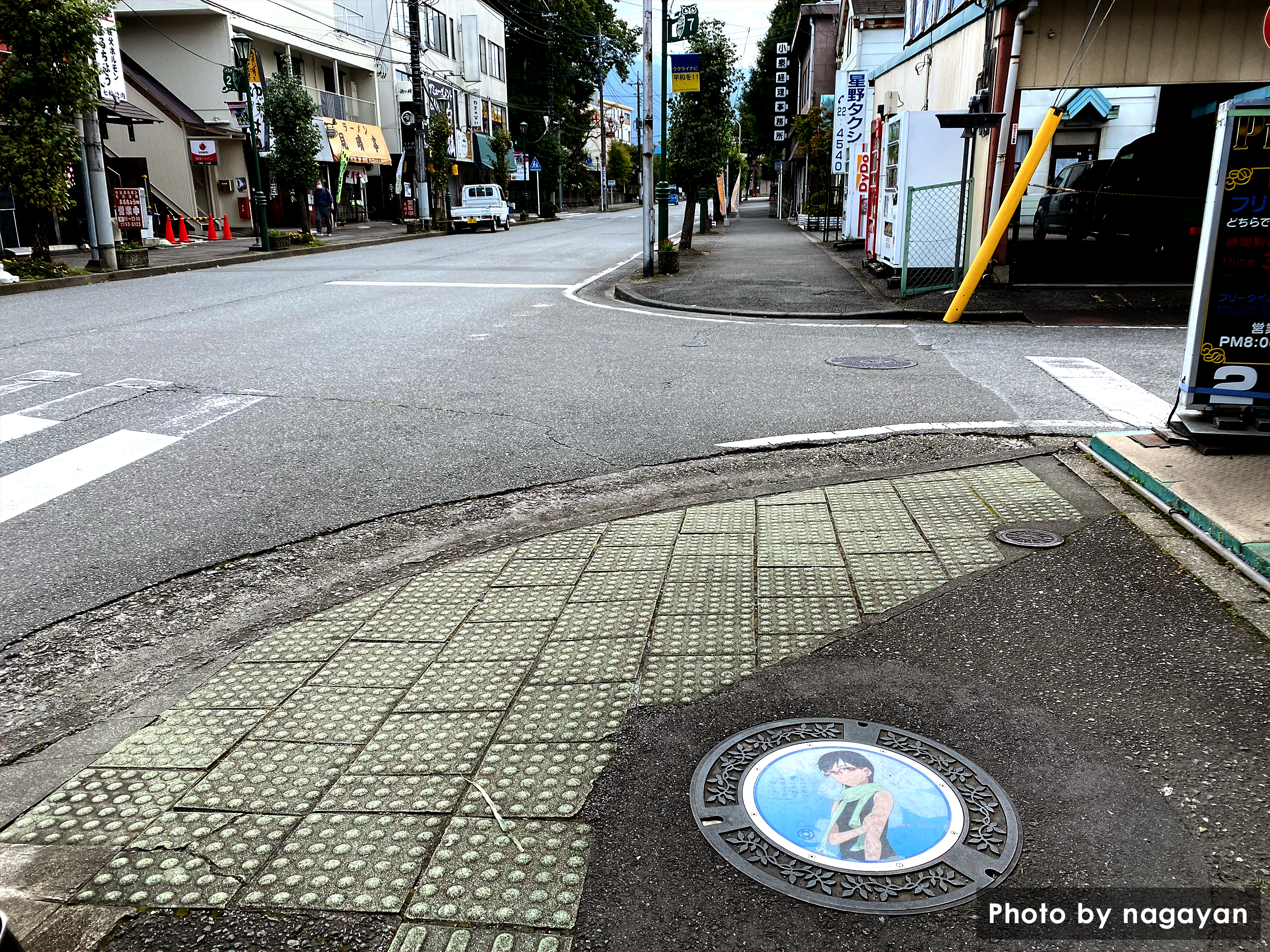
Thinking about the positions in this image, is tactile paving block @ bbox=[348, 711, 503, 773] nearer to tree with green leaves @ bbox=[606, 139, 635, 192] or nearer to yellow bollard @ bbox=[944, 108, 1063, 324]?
yellow bollard @ bbox=[944, 108, 1063, 324]

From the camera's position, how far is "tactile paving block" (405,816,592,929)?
226cm

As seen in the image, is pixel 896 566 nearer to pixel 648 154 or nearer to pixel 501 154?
pixel 648 154

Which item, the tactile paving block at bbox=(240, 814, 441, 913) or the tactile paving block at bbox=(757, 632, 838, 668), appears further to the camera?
the tactile paving block at bbox=(757, 632, 838, 668)

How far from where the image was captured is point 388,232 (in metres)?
37.5

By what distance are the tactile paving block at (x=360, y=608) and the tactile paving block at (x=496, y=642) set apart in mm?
478

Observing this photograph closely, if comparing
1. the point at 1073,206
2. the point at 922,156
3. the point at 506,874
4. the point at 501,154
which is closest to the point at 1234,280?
the point at 506,874

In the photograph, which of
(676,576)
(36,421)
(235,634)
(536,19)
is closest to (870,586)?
(676,576)

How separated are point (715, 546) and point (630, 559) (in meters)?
0.46

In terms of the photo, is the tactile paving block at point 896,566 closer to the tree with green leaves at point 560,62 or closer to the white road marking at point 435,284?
the white road marking at point 435,284

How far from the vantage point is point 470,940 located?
2.18 m

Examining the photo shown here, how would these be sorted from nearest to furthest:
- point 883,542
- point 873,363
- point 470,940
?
1. point 470,940
2. point 883,542
3. point 873,363

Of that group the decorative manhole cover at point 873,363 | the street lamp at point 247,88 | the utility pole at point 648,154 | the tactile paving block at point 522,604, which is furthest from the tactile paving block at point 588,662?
the street lamp at point 247,88

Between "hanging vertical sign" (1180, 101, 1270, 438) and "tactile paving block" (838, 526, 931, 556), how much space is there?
2222mm

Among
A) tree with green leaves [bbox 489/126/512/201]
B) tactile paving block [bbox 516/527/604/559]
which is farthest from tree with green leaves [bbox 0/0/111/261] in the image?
tree with green leaves [bbox 489/126/512/201]
